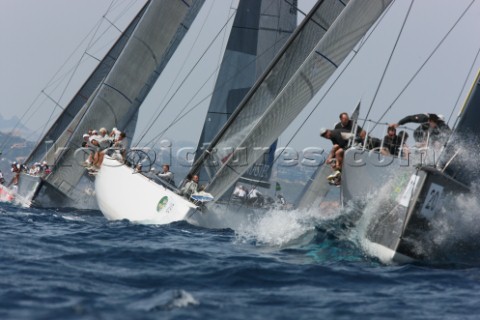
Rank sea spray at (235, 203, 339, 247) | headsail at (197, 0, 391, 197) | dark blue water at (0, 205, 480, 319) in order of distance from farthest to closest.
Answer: headsail at (197, 0, 391, 197) → sea spray at (235, 203, 339, 247) → dark blue water at (0, 205, 480, 319)

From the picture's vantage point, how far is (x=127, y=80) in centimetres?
1900

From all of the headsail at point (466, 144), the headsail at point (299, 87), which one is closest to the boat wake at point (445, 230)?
the headsail at point (466, 144)

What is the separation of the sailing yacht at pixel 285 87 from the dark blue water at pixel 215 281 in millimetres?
2612

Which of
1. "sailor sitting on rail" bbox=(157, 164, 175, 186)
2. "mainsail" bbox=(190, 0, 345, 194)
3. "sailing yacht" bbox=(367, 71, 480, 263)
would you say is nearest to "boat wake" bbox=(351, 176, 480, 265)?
"sailing yacht" bbox=(367, 71, 480, 263)

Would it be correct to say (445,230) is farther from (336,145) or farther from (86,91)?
(86,91)

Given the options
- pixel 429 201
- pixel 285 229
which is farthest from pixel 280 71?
pixel 429 201

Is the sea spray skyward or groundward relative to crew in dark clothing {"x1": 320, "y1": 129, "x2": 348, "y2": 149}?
groundward

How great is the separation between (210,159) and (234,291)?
7.80 m

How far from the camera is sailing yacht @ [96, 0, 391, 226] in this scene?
1292 cm

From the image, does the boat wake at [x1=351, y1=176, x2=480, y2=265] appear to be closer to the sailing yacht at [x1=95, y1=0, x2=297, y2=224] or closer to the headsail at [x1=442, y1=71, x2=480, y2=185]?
the headsail at [x1=442, y1=71, x2=480, y2=185]

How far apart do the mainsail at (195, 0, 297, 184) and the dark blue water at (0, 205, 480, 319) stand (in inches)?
360

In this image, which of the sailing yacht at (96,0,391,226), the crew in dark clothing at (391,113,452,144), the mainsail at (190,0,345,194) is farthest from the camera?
the mainsail at (190,0,345,194)

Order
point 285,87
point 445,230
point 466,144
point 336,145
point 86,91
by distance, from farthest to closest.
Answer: point 86,91 < point 285,87 < point 336,145 < point 466,144 < point 445,230

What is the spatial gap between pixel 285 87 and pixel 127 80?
22.8 feet
